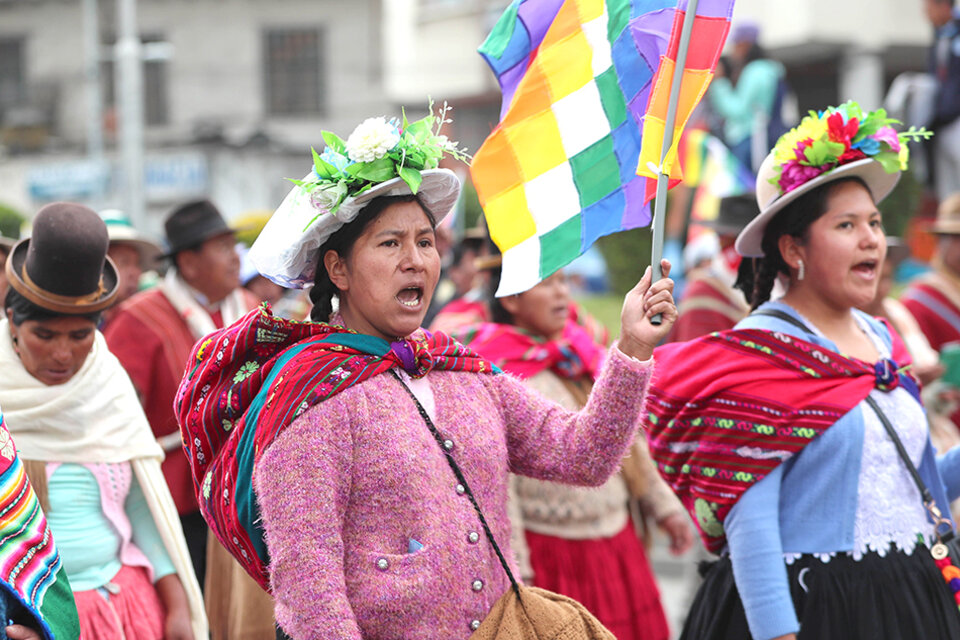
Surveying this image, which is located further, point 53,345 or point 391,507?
point 53,345

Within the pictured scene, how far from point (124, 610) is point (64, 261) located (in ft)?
3.76

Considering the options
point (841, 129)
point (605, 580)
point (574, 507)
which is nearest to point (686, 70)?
point (841, 129)

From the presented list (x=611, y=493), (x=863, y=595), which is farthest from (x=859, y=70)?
(x=863, y=595)

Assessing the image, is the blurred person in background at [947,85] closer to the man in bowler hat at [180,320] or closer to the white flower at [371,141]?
the man in bowler hat at [180,320]

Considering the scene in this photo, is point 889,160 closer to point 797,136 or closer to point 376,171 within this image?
point 797,136

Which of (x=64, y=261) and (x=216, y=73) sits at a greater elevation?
(x=216, y=73)

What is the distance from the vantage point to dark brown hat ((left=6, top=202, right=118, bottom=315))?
4051mm

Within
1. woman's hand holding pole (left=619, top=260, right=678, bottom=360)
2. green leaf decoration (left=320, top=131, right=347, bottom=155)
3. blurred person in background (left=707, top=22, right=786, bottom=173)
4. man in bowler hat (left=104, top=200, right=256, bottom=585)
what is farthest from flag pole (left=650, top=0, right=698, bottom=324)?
blurred person in background (left=707, top=22, right=786, bottom=173)

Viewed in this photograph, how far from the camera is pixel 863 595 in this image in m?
3.85

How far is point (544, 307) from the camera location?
19.0ft

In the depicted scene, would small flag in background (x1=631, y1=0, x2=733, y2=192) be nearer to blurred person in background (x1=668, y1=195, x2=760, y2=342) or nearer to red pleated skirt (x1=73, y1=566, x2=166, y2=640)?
red pleated skirt (x1=73, y1=566, x2=166, y2=640)

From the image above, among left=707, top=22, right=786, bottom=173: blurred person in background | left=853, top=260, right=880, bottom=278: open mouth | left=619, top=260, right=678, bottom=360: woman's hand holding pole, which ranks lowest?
left=619, top=260, right=678, bottom=360: woman's hand holding pole

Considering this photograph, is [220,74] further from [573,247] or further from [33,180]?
[573,247]

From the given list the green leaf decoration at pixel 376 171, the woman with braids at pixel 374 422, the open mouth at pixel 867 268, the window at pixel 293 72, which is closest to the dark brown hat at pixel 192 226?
the woman with braids at pixel 374 422
